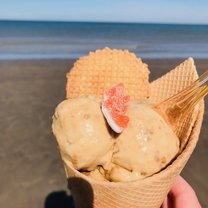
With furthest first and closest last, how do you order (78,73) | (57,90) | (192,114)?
1. (57,90)
2. (78,73)
3. (192,114)

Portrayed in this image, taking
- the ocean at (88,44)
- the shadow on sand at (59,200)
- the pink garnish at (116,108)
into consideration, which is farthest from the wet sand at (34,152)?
the ocean at (88,44)

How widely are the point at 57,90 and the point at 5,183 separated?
470 centimetres

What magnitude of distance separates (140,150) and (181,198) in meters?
0.93

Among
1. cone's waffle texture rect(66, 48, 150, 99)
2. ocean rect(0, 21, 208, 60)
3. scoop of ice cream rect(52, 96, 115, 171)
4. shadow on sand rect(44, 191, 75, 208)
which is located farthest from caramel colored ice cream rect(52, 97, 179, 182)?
ocean rect(0, 21, 208, 60)

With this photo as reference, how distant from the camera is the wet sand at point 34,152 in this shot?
5609mm

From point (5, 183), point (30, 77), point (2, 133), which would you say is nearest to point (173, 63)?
point (30, 77)

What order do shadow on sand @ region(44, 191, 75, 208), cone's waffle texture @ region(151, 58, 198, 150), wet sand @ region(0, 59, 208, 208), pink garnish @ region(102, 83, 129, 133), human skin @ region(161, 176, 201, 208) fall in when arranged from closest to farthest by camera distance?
pink garnish @ region(102, 83, 129, 133), cone's waffle texture @ region(151, 58, 198, 150), human skin @ region(161, 176, 201, 208), shadow on sand @ region(44, 191, 75, 208), wet sand @ region(0, 59, 208, 208)

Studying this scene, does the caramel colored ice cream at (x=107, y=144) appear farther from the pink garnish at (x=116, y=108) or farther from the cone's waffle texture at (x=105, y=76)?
the cone's waffle texture at (x=105, y=76)

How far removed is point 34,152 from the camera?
22.2 feet

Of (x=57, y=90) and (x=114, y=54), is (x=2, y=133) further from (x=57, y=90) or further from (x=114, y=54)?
(x=114, y=54)

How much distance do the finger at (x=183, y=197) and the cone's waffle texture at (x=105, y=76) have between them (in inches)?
31.5

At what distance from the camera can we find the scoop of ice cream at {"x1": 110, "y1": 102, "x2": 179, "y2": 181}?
192 cm

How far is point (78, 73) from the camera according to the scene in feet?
8.66

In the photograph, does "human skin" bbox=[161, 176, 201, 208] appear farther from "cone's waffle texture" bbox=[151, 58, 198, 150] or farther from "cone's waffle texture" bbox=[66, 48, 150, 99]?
"cone's waffle texture" bbox=[66, 48, 150, 99]
